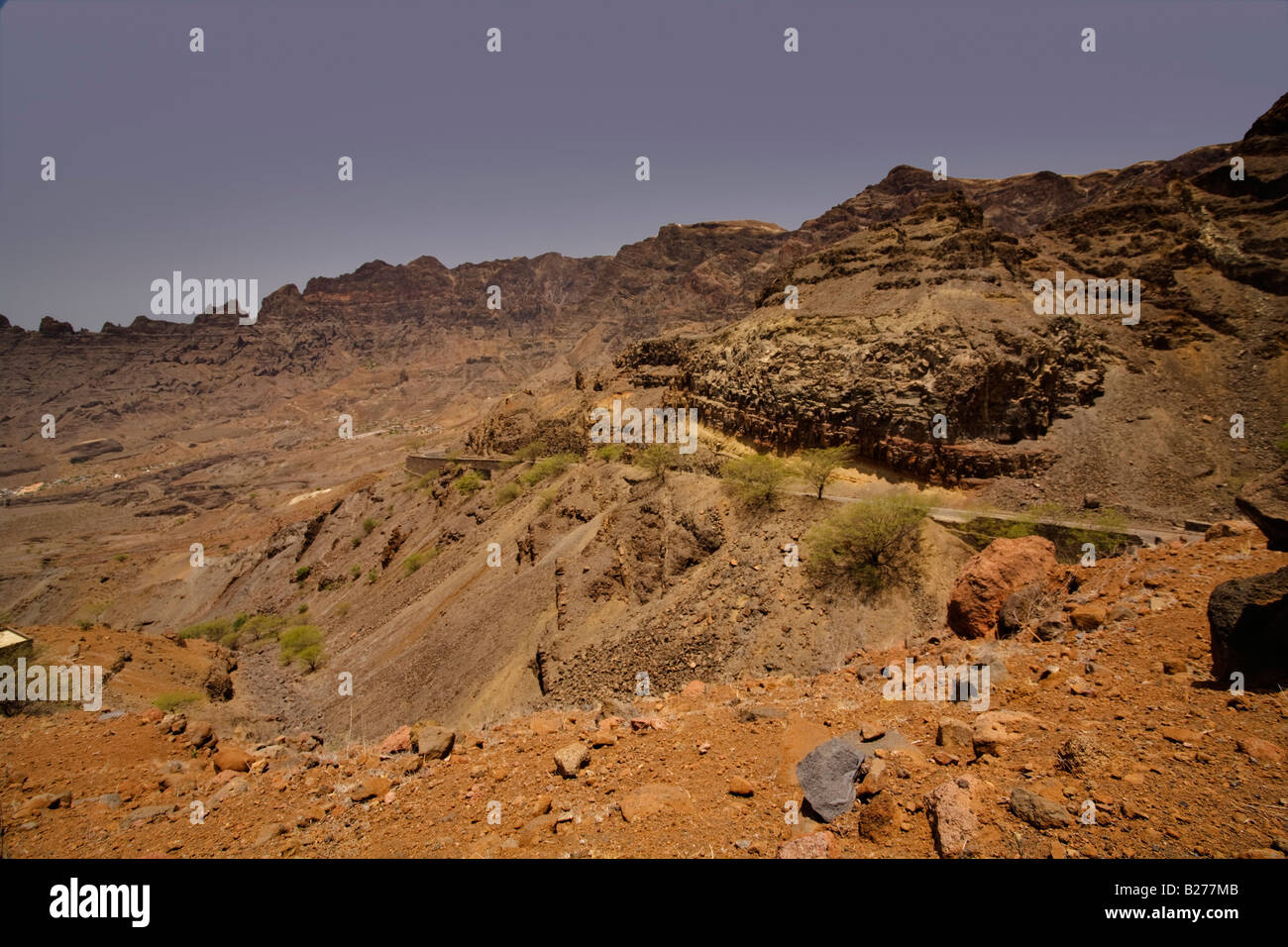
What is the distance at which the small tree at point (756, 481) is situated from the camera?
19031mm

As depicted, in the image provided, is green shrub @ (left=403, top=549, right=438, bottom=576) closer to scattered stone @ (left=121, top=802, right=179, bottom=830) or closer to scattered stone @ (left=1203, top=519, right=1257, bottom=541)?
scattered stone @ (left=121, top=802, right=179, bottom=830)

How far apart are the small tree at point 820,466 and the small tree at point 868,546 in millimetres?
3414

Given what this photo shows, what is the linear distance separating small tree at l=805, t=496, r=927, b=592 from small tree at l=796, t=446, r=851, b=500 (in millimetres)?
3414

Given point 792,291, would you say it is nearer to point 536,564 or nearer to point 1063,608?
point 536,564

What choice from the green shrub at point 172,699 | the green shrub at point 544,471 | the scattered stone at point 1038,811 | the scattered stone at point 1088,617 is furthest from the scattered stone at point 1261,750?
the green shrub at point 544,471

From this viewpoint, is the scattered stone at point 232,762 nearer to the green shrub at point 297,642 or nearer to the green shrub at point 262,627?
the green shrub at point 297,642

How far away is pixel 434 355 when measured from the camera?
590ft

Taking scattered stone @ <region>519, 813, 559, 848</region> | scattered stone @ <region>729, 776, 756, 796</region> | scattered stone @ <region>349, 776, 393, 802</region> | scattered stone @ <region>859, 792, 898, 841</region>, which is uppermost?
scattered stone @ <region>859, 792, 898, 841</region>

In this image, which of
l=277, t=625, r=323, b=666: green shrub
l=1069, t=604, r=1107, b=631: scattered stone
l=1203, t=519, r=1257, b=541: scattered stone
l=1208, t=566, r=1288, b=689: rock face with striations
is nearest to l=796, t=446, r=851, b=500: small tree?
l=1203, t=519, r=1257, b=541: scattered stone

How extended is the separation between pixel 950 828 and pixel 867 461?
22.6 metres

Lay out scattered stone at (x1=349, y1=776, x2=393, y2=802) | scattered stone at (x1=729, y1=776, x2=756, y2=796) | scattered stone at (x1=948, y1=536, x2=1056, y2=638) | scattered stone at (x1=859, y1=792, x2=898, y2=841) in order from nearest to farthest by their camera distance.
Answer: scattered stone at (x1=859, y1=792, x2=898, y2=841) < scattered stone at (x1=729, y1=776, x2=756, y2=796) < scattered stone at (x1=349, y1=776, x2=393, y2=802) < scattered stone at (x1=948, y1=536, x2=1056, y2=638)

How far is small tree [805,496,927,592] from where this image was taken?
15.3 metres

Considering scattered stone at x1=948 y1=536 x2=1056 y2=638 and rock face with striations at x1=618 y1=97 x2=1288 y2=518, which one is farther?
rock face with striations at x1=618 y1=97 x2=1288 y2=518

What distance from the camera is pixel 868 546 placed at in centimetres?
1545
